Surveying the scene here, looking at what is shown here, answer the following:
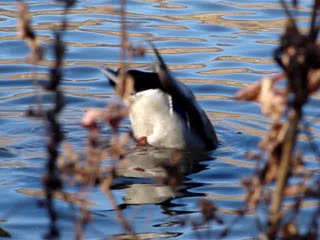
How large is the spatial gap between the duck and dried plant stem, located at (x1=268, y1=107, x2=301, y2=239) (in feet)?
15.3

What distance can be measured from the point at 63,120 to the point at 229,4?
404 cm

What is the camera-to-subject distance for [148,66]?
30.4 ft

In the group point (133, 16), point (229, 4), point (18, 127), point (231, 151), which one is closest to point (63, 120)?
point (18, 127)

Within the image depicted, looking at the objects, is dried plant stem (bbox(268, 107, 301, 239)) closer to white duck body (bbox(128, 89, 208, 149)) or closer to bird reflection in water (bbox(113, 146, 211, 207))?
bird reflection in water (bbox(113, 146, 211, 207))

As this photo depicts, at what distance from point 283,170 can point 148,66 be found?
22.4 ft

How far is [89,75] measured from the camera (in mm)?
9242

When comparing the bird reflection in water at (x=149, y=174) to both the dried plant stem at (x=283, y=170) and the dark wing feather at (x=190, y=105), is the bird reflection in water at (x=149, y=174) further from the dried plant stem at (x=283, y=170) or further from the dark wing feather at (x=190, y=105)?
the dried plant stem at (x=283, y=170)

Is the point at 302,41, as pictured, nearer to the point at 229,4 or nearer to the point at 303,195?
the point at 303,195

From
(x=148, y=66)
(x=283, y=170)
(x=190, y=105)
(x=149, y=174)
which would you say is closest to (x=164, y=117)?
(x=190, y=105)

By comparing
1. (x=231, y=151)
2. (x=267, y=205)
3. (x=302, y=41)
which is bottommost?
(x=231, y=151)

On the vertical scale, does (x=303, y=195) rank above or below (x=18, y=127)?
above

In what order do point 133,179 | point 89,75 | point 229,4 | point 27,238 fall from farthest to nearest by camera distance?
point 229,4
point 89,75
point 133,179
point 27,238

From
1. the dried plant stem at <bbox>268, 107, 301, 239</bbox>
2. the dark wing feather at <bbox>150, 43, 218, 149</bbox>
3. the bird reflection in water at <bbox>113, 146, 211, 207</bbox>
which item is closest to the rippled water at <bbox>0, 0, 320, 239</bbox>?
the bird reflection in water at <bbox>113, 146, 211, 207</bbox>

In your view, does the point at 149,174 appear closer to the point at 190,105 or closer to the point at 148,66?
the point at 190,105
